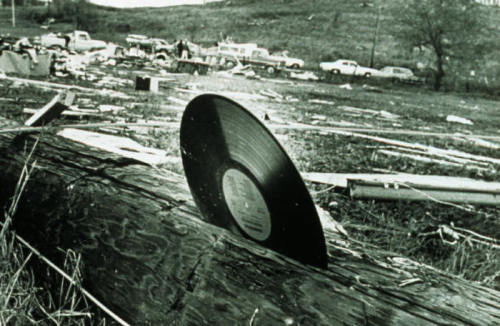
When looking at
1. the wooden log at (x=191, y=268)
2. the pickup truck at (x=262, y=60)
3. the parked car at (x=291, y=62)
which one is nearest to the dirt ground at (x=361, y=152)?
the wooden log at (x=191, y=268)

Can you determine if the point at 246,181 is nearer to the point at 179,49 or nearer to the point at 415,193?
the point at 415,193

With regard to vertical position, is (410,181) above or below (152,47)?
below

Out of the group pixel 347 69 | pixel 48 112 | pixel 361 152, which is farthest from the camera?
pixel 347 69

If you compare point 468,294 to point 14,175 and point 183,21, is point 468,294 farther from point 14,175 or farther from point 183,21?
point 183,21

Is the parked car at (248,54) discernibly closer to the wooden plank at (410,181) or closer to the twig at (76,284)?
the wooden plank at (410,181)

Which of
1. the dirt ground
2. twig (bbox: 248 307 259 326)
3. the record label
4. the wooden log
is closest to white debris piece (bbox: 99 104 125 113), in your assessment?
the dirt ground

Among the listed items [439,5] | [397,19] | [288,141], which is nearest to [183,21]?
[397,19]

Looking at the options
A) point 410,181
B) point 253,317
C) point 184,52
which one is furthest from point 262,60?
point 253,317
